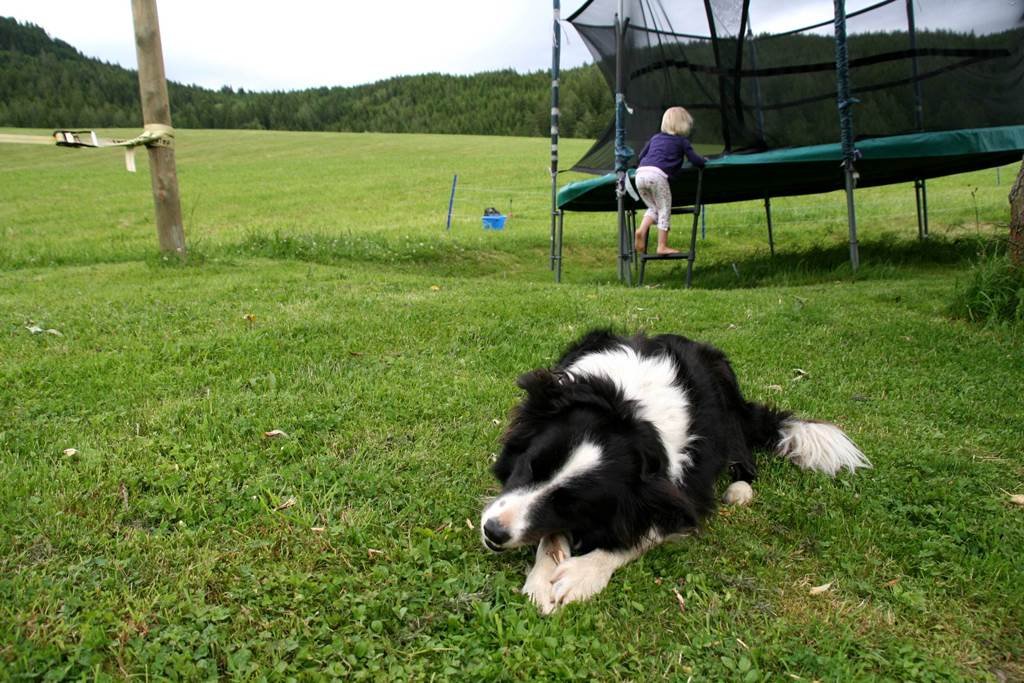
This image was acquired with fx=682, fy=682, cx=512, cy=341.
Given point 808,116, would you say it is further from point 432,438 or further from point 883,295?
point 432,438

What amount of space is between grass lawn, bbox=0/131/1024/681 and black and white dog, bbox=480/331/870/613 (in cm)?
10

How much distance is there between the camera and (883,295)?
6527mm

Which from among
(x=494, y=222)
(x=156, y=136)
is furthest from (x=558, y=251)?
(x=494, y=222)

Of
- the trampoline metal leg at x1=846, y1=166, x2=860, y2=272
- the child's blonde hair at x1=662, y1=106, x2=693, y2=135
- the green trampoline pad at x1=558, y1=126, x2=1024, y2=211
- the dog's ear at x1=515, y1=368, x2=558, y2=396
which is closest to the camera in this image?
the dog's ear at x1=515, y1=368, x2=558, y2=396

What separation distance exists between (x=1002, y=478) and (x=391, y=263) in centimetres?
873

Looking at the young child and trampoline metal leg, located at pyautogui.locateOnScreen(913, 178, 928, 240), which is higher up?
the young child

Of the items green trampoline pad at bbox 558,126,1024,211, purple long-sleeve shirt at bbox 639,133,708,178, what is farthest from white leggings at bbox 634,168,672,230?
green trampoline pad at bbox 558,126,1024,211

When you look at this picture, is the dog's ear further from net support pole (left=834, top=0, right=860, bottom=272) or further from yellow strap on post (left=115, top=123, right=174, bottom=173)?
net support pole (left=834, top=0, right=860, bottom=272)

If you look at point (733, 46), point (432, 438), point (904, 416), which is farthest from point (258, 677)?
point (733, 46)

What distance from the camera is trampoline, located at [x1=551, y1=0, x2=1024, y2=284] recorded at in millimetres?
8188

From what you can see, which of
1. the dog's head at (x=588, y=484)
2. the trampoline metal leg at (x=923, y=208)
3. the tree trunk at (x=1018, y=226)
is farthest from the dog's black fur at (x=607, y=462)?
the trampoline metal leg at (x=923, y=208)

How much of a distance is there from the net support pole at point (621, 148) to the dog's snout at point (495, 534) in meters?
6.81

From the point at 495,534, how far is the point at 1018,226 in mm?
5150

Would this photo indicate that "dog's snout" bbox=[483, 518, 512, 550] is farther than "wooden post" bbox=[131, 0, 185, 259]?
No
